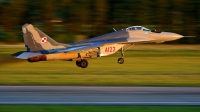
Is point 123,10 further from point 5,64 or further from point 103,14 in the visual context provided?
point 5,64

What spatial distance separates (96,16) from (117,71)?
22.4 metres

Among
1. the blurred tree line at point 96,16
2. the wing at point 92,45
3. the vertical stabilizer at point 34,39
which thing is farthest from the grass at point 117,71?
the blurred tree line at point 96,16

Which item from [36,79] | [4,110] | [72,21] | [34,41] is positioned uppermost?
[72,21]

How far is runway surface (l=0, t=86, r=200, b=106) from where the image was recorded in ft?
45.2

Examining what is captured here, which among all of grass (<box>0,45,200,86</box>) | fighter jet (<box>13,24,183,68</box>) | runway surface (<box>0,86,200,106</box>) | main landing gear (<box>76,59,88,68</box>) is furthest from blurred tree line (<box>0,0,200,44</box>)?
runway surface (<box>0,86,200,106</box>)

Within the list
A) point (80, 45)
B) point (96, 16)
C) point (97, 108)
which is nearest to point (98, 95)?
point (97, 108)

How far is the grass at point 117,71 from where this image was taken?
19781 millimetres

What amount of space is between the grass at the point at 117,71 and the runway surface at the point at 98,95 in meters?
1.86

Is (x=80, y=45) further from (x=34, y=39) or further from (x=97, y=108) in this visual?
(x=97, y=108)

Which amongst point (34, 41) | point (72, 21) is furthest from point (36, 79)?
point (72, 21)

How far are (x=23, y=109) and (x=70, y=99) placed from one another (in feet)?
7.40

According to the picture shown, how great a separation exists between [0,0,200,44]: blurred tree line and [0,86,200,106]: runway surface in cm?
2918

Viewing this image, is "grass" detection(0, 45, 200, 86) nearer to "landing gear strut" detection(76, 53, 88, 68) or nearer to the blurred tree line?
"landing gear strut" detection(76, 53, 88, 68)

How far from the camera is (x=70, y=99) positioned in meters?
14.3
